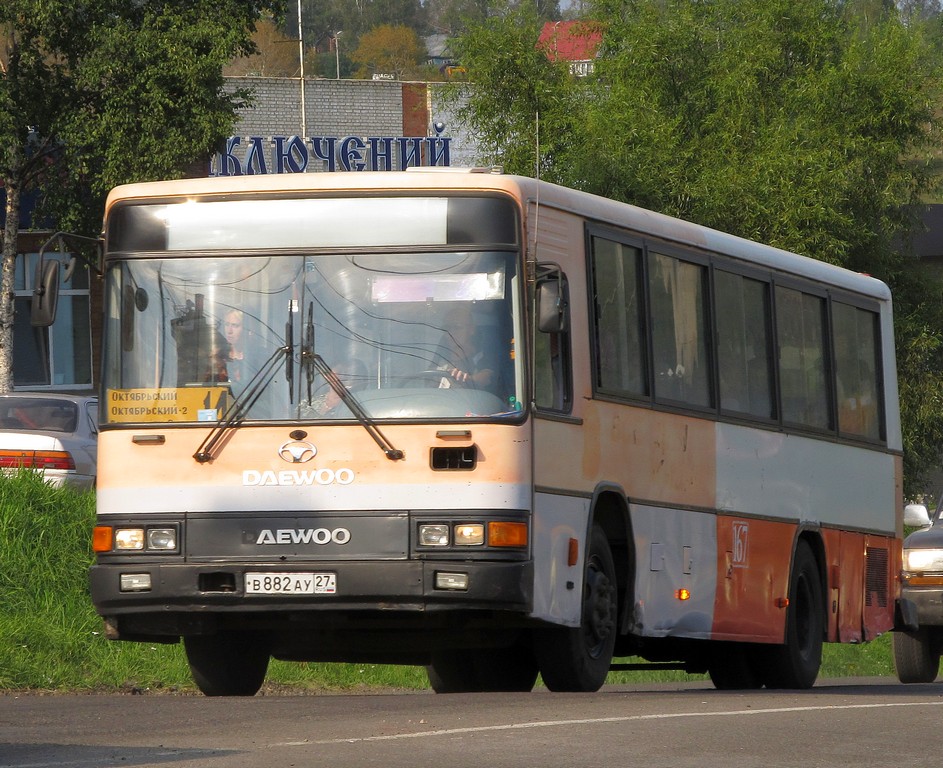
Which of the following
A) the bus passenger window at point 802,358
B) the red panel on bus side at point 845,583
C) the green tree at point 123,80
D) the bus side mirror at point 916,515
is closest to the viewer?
the bus passenger window at point 802,358

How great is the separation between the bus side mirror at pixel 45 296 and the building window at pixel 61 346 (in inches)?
1289

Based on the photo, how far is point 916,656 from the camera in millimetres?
18547

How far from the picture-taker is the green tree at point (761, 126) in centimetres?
4009

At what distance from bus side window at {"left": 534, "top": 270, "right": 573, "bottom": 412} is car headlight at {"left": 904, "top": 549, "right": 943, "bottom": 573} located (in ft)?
23.2

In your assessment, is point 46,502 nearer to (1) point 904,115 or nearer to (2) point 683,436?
(2) point 683,436

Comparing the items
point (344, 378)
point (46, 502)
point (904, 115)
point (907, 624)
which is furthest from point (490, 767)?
point (904, 115)

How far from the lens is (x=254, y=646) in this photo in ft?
43.7

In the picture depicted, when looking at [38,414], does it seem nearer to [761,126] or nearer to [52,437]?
[52,437]

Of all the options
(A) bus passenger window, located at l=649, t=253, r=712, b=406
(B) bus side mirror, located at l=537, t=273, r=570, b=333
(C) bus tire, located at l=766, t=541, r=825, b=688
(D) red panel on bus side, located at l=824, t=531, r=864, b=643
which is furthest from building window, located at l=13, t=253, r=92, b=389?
(B) bus side mirror, located at l=537, t=273, r=570, b=333

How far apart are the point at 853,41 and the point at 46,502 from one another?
2581 cm

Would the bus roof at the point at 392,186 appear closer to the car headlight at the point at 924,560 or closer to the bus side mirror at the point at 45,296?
the bus side mirror at the point at 45,296

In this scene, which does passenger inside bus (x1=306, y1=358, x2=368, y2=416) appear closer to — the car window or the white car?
the white car

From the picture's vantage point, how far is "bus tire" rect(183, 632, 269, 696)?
13.0m

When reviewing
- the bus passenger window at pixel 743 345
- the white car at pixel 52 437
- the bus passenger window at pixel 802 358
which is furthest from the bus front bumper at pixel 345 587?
the white car at pixel 52 437
